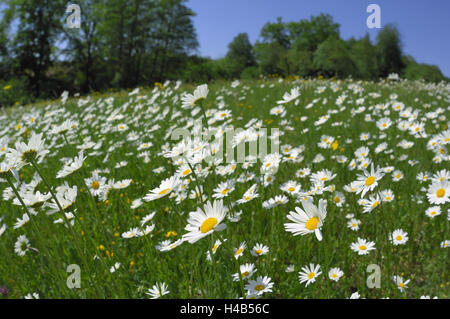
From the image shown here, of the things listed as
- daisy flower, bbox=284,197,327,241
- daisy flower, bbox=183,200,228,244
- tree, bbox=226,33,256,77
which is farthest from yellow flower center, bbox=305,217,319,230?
tree, bbox=226,33,256,77

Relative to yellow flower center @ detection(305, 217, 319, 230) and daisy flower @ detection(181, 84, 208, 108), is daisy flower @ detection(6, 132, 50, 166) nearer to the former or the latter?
daisy flower @ detection(181, 84, 208, 108)

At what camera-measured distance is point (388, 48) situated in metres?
19.8

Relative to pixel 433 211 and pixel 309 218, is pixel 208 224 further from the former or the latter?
pixel 433 211

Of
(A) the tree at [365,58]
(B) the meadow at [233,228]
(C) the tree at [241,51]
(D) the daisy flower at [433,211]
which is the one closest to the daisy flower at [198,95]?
(B) the meadow at [233,228]

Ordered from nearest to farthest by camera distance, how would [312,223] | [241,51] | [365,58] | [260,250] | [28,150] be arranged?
[312,223] → [28,150] → [260,250] → [365,58] → [241,51]

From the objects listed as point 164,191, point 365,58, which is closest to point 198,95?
point 164,191

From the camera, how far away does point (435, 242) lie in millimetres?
1901

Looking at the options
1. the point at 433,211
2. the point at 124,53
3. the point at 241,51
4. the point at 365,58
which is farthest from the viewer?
the point at 241,51

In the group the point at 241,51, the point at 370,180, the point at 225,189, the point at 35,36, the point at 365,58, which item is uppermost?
the point at 241,51

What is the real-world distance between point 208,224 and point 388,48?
23.0 meters

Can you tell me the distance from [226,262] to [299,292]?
41 cm

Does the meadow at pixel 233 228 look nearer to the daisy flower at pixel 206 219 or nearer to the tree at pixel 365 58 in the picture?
the daisy flower at pixel 206 219
